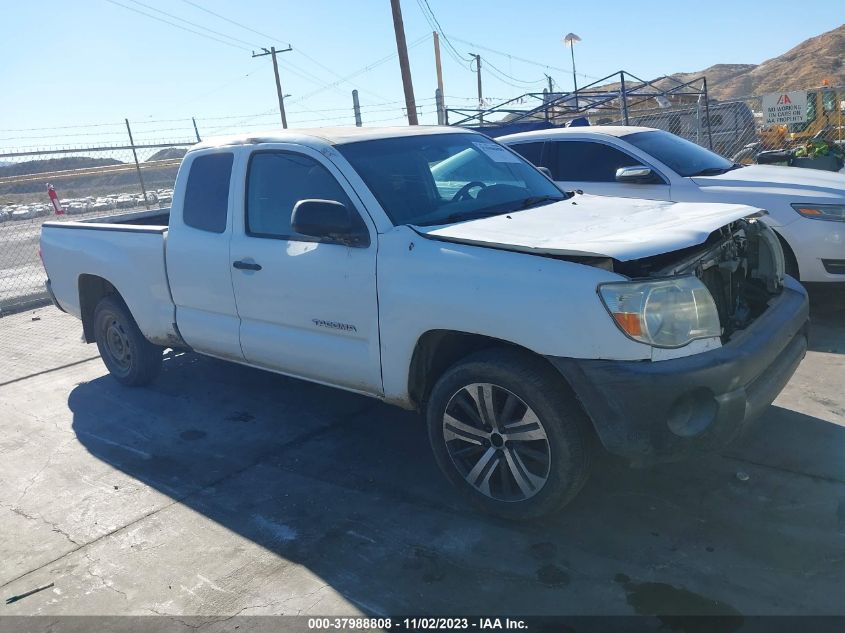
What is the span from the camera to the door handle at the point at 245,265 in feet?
15.0

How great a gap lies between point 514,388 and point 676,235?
1.00m

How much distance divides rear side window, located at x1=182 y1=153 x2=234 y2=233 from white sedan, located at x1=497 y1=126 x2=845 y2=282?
366 centimetres

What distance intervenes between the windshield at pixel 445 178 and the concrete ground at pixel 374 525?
58.0 inches

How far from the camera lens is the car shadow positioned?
310 cm

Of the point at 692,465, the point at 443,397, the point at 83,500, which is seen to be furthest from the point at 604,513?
the point at 83,500

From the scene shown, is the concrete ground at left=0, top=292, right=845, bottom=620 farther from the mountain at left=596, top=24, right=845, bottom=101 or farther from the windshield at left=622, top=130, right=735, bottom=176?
the mountain at left=596, top=24, right=845, bottom=101

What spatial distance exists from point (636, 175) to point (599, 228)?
3.42 m

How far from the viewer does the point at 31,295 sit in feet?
35.3

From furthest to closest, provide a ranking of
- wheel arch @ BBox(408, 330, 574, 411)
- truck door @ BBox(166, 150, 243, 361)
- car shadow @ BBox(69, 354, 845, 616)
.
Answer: truck door @ BBox(166, 150, 243, 361)
wheel arch @ BBox(408, 330, 574, 411)
car shadow @ BBox(69, 354, 845, 616)

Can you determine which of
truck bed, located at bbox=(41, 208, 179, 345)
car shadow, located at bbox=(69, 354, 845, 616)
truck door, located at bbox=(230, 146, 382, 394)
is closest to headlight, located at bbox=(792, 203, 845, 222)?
car shadow, located at bbox=(69, 354, 845, 616)

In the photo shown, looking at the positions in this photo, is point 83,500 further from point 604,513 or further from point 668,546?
point 668,546

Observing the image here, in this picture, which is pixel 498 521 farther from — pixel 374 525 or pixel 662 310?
pixel 662 310

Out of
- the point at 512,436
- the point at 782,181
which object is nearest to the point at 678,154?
the point at 782,181

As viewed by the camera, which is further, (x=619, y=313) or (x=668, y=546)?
(x=668, y=546)
